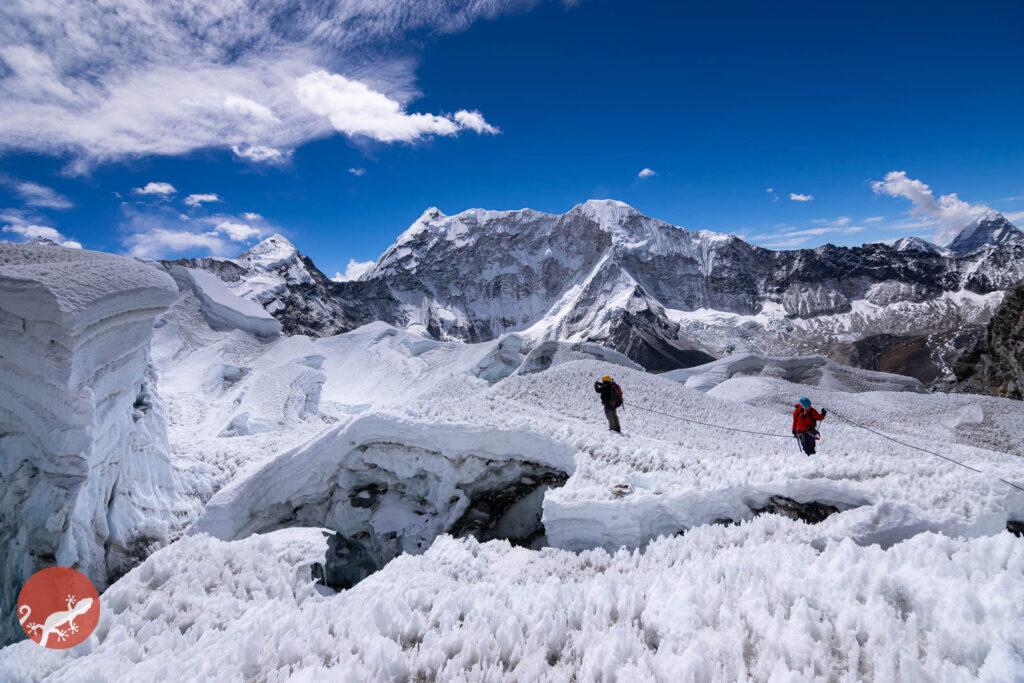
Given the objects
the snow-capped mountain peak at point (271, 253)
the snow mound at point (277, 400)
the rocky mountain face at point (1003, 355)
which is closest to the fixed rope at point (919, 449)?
the snow mound at point (277, 400)

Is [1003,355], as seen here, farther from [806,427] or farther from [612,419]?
[612,419]

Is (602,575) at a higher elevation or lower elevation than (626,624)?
lower

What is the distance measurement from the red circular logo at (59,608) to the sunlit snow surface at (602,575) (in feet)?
0.52

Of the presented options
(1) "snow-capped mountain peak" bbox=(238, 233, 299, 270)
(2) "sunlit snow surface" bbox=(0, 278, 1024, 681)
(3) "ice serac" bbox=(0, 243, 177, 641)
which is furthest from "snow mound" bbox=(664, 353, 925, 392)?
(1) "snow-capped mountain peak" bbox=(238, 233, 299, 270)

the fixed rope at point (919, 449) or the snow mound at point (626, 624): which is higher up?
the snow mound at point (626, 624)

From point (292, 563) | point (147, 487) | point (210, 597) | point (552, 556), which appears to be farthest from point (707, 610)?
point (147, 487)

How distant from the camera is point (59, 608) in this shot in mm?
4715

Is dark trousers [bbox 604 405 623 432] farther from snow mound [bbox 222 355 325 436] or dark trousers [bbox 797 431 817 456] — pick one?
snow mound [bbox 222 355 325 436]

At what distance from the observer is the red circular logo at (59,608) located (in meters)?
4.55

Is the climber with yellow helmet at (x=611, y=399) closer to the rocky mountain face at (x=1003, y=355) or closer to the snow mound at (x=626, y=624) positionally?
the snow mound at (x=626, y=624)

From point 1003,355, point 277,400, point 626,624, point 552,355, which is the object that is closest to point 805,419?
point 626,624

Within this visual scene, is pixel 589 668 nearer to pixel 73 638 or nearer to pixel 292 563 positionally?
pixel 73 638

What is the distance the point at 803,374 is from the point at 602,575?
130ft

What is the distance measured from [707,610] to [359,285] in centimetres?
18748
